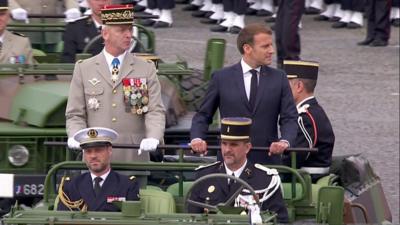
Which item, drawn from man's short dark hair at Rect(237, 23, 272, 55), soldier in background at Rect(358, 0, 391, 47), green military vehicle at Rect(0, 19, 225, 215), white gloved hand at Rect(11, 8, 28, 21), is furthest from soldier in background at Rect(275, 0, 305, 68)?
man's short dark hair at Rect(237, 23, 272, 55)

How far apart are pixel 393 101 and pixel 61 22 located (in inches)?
241

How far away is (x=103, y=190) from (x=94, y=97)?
144 cm

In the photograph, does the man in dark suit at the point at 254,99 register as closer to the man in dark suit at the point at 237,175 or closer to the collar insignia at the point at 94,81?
the collar insignia at the point at 94,81

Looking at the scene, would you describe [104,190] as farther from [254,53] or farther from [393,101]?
[393,101]

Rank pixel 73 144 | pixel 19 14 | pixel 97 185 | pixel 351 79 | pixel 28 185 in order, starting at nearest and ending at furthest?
pixel 97 185 < pixel 73 144 < pixel 28 185 < pixel 19 14 < pixel 351 79

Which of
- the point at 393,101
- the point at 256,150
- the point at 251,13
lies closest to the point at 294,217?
the point at 256,150

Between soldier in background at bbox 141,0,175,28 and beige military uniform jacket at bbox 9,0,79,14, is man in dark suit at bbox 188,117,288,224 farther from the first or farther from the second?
soldier in background at bbox 141,0,175,28

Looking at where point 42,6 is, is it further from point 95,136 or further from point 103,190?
point 103,190

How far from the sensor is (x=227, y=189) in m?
11.2

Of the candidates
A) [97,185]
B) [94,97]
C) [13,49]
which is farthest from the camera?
[13,49]

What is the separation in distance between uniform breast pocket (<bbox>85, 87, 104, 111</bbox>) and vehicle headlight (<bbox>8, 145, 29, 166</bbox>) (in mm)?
1226

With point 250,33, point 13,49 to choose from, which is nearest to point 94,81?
point 250,33

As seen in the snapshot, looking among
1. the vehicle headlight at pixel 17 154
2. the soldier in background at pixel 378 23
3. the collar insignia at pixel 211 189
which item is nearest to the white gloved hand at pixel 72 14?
the vehicle headlight at pixel 17 154

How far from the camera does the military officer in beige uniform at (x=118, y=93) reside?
1250cm
